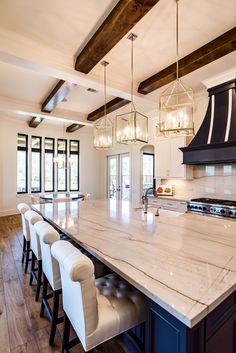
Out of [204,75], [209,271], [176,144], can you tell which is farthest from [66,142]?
[209,271]

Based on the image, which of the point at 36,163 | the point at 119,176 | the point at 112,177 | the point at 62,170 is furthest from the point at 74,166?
the point at 119,176

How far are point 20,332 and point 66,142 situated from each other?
282 inches

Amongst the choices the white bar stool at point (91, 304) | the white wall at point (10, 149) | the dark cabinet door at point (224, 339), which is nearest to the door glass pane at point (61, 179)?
the white wall at point (10, 149)

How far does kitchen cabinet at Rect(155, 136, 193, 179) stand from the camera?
4.31 metres

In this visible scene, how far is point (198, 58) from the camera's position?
9.12 ft

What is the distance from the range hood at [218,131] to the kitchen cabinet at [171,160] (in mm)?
457

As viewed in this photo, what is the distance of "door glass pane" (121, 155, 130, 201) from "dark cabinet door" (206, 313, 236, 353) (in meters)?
5.96

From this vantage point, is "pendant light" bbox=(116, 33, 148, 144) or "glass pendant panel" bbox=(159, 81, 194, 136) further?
"pendant light" bbox=(116, 33, 148, 144)

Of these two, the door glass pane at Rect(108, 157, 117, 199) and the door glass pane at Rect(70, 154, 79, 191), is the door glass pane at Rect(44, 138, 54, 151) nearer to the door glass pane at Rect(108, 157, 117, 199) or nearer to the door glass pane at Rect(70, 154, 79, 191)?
the door glass pane at Rect(70, 154, 79, 191)

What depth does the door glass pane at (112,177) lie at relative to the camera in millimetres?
8023

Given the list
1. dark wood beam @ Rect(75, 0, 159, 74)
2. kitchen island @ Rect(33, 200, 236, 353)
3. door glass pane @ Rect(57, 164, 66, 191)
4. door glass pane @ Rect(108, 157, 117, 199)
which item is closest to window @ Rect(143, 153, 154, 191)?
door glass pane @ Rect(108, 157, 117, 199)

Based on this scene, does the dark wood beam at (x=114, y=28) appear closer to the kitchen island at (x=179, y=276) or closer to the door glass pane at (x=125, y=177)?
the kitchen island at (x=179, y=276)

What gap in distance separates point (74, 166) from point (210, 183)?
585 cm

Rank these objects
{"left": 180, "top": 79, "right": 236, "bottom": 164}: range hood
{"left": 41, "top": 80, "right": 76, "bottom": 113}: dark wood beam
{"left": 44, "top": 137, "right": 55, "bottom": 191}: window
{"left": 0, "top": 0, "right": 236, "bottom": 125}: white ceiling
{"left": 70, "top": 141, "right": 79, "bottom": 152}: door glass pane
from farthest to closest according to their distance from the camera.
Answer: {"left": 70, "top": 141, "right": 79, "bottom": 152}: door glass pane < {"left": 44, "top": 137, "right": 55, "bottom": 191}: window < {"left": 41, "top": 80, "right": 76, "bottom": 113}: dark wood beam < {"left": 180, "top": 79, "right": 236, "bottom": 164}: range hood < {"left": 0, "top": 0, "right": 236, "bottom": 125}: white ceiling
